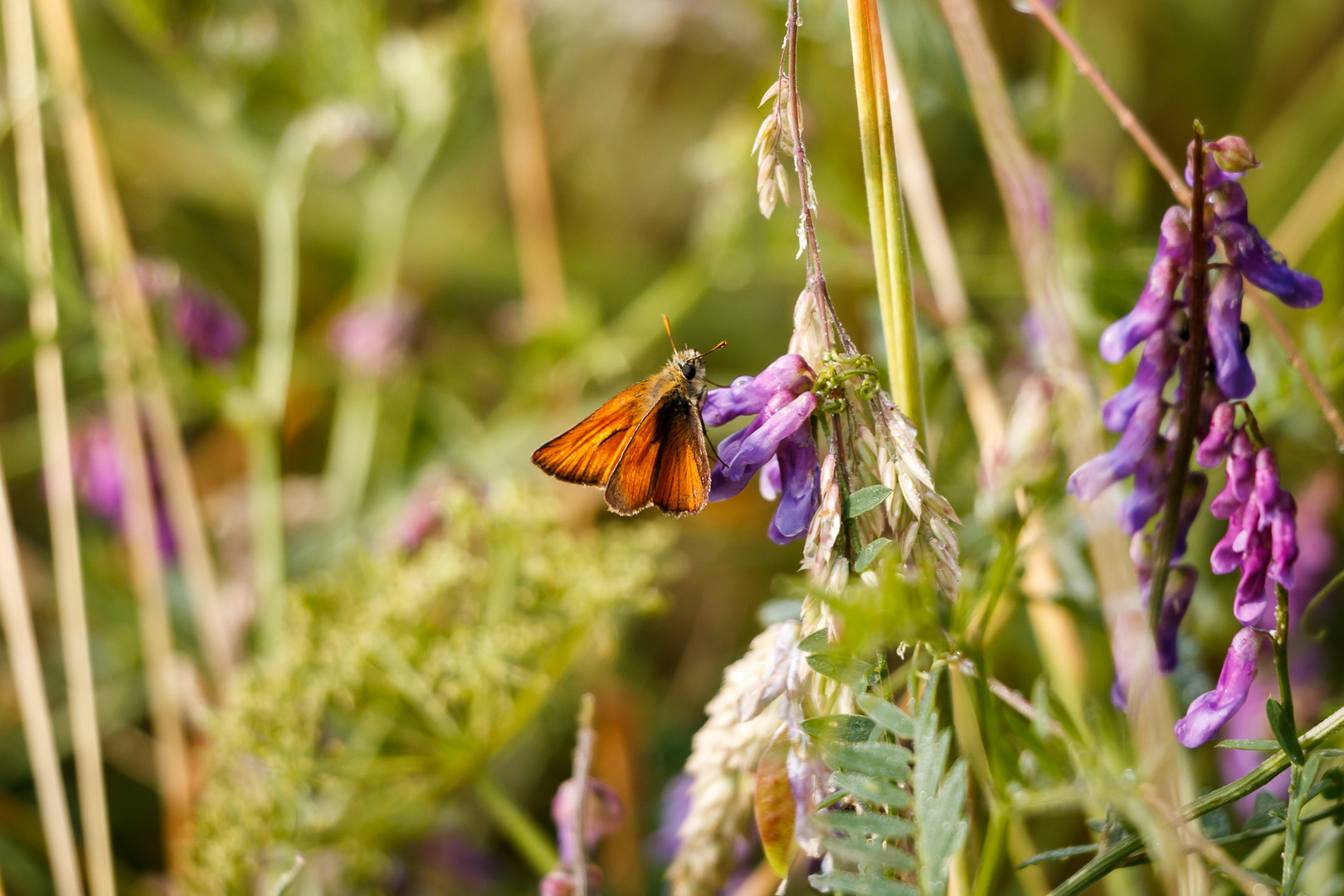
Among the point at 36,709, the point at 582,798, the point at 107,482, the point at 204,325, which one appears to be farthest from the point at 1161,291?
the point at 107,482

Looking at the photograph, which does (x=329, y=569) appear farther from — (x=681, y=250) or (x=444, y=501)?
(x=681, y=250)

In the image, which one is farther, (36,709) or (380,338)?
(380,338)

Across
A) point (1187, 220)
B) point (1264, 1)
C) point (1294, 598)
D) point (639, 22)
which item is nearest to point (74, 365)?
point (639, 22)

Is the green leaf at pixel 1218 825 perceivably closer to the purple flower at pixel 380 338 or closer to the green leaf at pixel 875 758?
the green leaf at pixel 875 758

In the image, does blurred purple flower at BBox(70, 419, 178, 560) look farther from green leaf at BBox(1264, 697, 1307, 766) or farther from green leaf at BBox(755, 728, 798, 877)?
green leaf at BBox(1264, 697, 1307, 766)

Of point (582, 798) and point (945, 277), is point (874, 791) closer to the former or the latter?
point (582, 798)

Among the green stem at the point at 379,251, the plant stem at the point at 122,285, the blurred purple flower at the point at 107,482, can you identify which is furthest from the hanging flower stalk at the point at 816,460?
the blurred purple flower at the point at 107,482
